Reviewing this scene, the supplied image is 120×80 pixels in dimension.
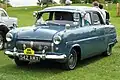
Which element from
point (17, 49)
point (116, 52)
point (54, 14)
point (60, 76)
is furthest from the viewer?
point (116, 52)

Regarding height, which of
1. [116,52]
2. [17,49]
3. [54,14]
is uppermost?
[54,14]

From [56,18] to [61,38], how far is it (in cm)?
176

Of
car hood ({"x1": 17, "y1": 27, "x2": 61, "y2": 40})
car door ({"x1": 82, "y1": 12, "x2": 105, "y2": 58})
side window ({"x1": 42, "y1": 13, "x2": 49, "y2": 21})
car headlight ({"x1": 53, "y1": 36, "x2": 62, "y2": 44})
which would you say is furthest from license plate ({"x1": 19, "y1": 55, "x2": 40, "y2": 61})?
side window ({"x1": 42, "y1": 13, "x2": 49, "y2": 21})

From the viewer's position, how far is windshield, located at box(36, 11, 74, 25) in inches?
417

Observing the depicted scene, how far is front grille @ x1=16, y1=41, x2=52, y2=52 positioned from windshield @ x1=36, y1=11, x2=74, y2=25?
4.45 ft

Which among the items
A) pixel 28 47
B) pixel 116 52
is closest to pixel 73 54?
pixel 28 47

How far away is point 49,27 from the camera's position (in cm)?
1009

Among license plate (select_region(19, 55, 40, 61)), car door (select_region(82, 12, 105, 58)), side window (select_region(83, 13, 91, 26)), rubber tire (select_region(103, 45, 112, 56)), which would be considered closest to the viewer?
license plate (select_region(19, 55, 40, 61))

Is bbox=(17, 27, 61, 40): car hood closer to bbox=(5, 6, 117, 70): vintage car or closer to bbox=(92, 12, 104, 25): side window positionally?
bbox=(5, 6, 117, 70): vintage car

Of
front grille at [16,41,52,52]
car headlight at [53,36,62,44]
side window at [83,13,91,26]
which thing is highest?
side window at [83,13,91,26]

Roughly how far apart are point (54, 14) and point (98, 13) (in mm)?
1536

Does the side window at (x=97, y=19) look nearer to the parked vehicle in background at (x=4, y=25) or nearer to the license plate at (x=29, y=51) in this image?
the license plate at (x=29, y=51)

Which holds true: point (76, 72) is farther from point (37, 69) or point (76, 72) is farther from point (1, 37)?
point (1, 37)

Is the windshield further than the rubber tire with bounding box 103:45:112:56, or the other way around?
the rubber tire with bounding box 103:45:112:56
